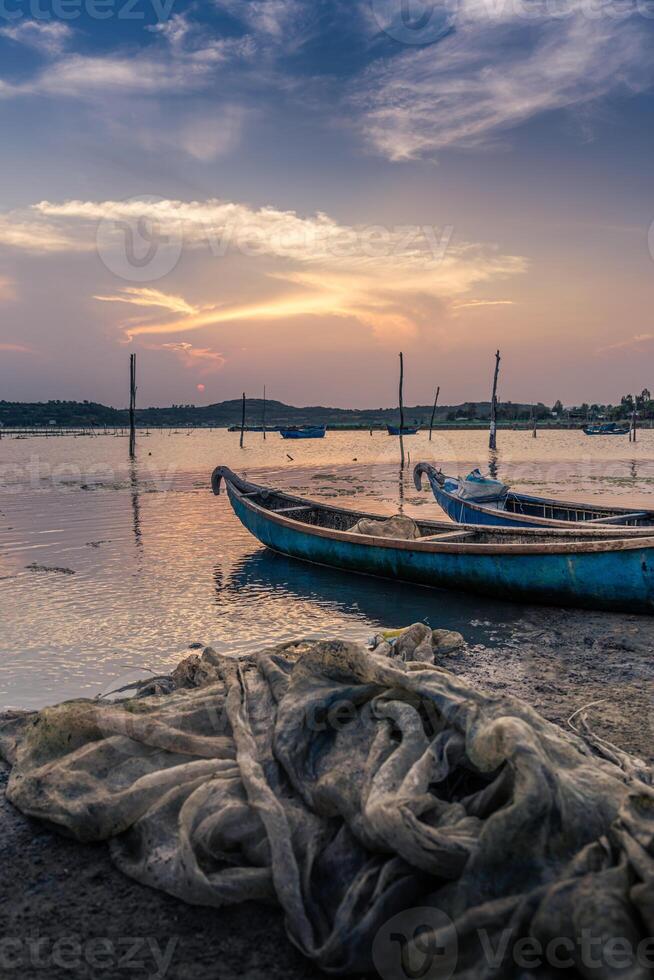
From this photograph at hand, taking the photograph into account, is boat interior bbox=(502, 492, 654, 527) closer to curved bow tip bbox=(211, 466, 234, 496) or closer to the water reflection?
the water reflection

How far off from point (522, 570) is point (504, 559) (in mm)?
290

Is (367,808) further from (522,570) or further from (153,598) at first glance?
(153,598)

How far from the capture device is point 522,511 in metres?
15.3

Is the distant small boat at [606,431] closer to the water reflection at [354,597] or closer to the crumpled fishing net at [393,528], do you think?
the crumpled fishing net at [393,528]

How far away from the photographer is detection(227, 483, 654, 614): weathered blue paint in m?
8.39

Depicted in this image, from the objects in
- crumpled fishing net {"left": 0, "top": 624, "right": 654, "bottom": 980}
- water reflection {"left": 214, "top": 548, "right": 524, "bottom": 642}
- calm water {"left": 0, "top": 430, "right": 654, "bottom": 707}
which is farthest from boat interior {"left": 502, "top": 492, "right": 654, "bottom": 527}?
crumpled fishing net {"left": 0, "top": 624, "right": 654, "bottom": 980}

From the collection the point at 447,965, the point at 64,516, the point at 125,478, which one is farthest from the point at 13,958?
the point at 125,478

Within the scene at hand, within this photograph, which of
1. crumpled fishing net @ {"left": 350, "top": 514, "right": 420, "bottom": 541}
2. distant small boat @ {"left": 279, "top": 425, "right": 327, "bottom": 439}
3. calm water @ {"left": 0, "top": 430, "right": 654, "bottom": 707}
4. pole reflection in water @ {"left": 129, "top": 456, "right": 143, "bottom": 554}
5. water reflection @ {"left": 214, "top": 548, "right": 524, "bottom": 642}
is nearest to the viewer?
calm water @ {"left": 0, "top": 430, "right": 654, "bottom": 707}

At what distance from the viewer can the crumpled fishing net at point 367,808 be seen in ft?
8.28

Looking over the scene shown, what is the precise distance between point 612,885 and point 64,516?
19332 mm

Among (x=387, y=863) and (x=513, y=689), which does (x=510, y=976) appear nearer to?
(x=387, y=863)

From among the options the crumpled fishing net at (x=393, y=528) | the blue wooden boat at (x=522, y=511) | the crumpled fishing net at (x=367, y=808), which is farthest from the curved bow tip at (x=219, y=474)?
the crumpled fishing net at (x=367, y=808)

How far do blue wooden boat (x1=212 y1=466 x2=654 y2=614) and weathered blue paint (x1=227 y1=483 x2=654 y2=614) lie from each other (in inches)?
0.5

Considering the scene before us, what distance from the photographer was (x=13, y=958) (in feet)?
9.53
